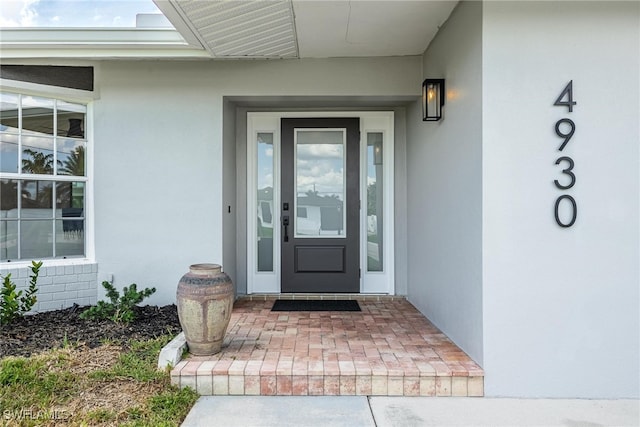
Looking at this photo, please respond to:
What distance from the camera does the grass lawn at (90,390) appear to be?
7.27 feet

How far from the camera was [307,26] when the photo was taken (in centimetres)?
333

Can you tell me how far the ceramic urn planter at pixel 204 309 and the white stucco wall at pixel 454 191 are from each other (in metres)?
1.69

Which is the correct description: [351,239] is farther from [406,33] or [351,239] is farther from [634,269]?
[634,269]

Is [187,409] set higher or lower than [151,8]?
lower

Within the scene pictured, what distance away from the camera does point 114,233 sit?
4.13 meters

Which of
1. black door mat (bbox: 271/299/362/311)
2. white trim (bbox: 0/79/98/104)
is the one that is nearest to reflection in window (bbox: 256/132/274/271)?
black door mat (bbox: 271/299/362/311)

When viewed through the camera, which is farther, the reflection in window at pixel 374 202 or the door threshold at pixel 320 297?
the reflection in window at pixel 374 202

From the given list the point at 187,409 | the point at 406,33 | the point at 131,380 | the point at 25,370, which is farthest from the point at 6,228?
the point at 406,33

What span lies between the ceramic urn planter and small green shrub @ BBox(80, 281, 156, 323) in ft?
3.70

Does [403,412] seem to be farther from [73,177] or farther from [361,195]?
[73,177]

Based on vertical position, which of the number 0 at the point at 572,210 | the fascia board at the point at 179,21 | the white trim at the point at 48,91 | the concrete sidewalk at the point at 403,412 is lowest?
the concrete sidewalk at the point at 403,412

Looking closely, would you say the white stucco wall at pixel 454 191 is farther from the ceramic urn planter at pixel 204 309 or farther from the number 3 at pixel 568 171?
the ceramic urn planter at pixel 204 309

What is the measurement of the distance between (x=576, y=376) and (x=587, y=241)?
865 mm

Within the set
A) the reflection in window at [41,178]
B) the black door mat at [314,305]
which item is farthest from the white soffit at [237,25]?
the black door mat at [314,305]
